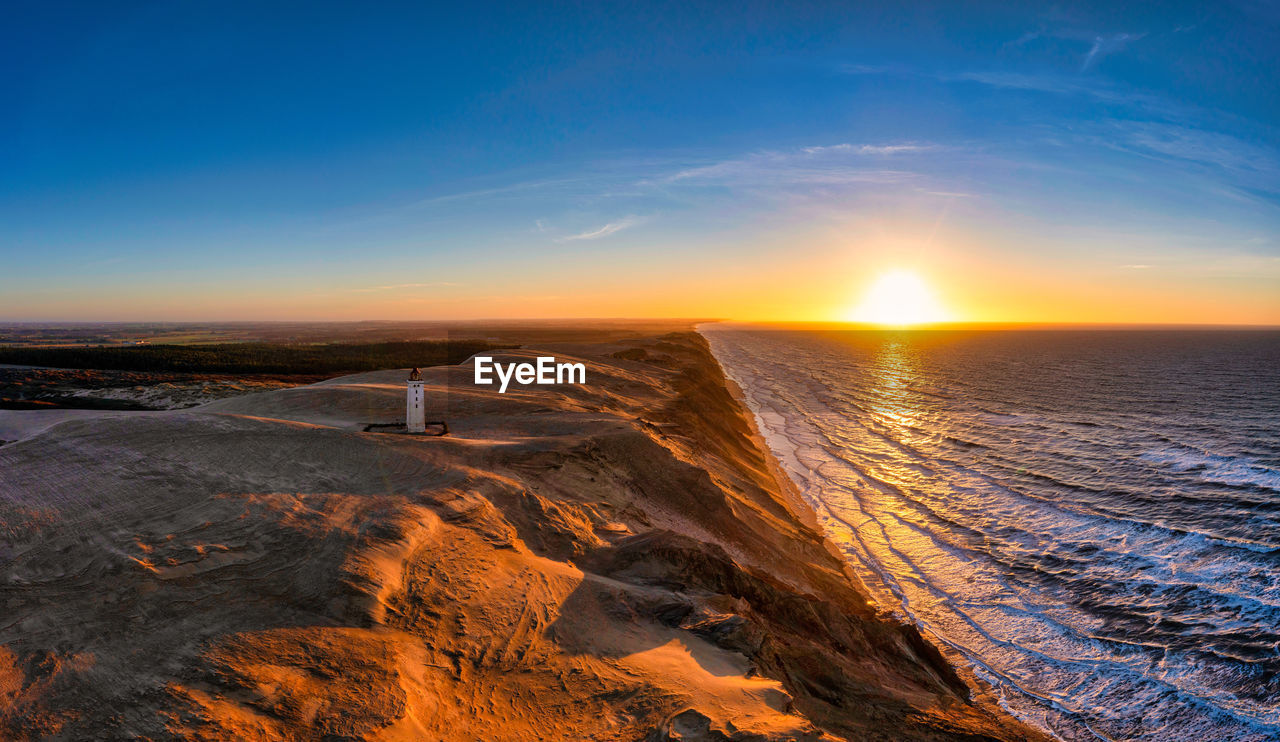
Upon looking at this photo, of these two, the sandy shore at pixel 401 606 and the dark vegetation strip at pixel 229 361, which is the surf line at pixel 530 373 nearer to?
the sandy shore at pixel 401 606

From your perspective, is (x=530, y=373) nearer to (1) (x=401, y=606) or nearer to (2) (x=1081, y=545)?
(1) (x=401, y=606)

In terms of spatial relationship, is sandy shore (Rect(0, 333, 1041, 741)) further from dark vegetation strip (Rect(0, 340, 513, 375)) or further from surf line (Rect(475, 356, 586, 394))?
dark vegetation strip (Rect(0, 340, 513, 375))

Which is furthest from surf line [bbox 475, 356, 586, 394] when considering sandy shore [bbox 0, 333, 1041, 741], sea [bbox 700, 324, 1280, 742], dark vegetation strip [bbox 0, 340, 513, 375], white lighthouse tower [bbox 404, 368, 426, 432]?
dark vegetation strip [bbox 0, 340, 513, 375]

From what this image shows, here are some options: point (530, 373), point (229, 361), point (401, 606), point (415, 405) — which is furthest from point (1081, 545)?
point (229, 361)

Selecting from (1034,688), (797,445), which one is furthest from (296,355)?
(1034,688)

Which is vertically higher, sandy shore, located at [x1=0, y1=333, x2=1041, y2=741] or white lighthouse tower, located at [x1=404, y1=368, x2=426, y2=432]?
white lighthouse tower, located at [x1=404, y1=368, x2=426, y2=432]
